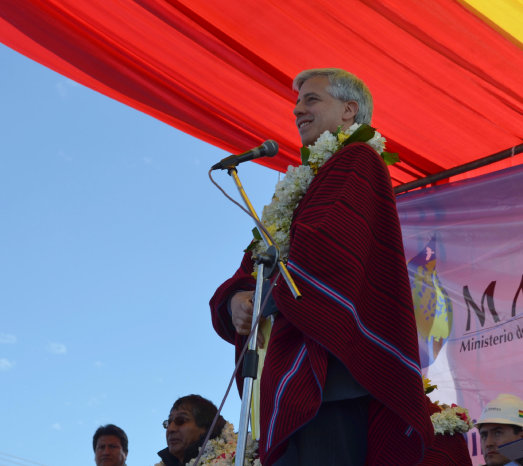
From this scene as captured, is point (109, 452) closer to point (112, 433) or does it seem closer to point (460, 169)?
point (112, 433)

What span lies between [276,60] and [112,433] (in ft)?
10.5

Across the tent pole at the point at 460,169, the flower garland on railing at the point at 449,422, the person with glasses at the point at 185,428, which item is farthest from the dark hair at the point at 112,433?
the flower garland on railing at the point at 449,422

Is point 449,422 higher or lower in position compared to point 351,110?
lower

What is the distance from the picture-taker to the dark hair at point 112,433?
6.17 metres

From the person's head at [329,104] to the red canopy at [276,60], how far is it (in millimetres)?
1296

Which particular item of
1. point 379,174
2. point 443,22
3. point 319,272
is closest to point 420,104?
point 443,22

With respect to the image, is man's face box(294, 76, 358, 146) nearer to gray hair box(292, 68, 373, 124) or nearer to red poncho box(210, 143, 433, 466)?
gray hair box(292, 68, 373, 124)

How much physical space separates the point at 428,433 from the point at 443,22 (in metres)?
A: 2.73

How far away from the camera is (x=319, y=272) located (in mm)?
2225

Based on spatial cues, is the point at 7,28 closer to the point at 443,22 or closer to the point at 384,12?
the point at 384,12

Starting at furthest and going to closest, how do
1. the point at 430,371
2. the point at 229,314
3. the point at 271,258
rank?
the point at 430,371 < the point at 229,314 < the point at 271,258

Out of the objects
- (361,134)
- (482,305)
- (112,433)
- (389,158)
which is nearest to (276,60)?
(482,305)

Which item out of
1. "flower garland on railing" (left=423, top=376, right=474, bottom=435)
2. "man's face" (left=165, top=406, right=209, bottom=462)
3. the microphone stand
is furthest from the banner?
the microphone stand

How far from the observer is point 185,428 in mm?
4824
